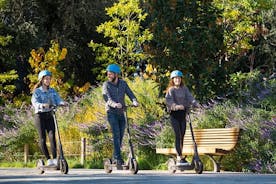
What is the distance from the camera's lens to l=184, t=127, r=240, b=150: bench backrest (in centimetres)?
1384

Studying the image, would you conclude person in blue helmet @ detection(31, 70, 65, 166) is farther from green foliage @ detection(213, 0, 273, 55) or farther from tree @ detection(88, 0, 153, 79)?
tree @ detection(88, 0, 153, 79)

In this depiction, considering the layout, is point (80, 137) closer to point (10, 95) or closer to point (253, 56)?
point (10, 95)

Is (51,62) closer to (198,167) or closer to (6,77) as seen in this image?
(6,77)

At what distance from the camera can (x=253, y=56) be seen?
3441 centimetres

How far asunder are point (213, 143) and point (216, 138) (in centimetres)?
11

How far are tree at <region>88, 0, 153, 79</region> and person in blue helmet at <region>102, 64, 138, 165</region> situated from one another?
1717 cm

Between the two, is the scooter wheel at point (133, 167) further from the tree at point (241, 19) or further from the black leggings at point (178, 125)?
the tree at point (241, 19)

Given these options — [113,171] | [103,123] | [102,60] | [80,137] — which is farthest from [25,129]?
[102,60]

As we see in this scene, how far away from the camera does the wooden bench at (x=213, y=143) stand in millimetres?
13766

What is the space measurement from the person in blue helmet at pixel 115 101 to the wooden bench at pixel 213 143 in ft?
4.30

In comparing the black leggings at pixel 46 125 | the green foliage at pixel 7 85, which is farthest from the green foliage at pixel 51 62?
the black leggings at pixel 46 125

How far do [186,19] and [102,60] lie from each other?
14054 mm

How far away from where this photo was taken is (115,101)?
13.3m

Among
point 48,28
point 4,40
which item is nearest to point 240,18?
point 48,28
